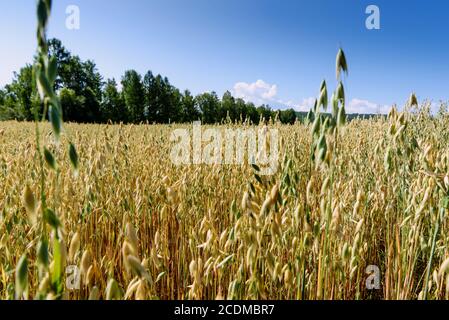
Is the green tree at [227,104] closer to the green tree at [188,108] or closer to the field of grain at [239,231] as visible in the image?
the green tree at [188,108]

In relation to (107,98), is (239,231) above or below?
below

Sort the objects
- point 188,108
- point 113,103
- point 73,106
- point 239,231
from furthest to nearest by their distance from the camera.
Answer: point 188,108 < point 113,103 < point 73,106 < point 239,231

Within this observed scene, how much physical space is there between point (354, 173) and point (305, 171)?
1.90 feet

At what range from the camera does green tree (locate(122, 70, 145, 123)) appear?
38.3m

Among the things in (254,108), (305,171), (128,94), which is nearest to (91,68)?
(128,94)

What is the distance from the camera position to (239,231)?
35.8 inches

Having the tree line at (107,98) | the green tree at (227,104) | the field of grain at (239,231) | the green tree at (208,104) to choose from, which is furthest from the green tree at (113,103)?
the field of grain at (239,231)

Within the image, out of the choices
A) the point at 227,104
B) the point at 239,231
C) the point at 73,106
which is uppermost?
the point at 227,104

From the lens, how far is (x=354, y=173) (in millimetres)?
1697

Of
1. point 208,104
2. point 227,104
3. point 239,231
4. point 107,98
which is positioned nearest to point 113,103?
point 107,98

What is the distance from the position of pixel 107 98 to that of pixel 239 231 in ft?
134

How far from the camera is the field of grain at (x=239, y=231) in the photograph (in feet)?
2.66

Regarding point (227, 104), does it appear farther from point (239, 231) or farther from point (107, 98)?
point (239, 231)
